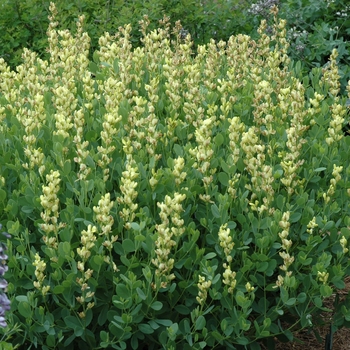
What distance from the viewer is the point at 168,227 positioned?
2.89 meters

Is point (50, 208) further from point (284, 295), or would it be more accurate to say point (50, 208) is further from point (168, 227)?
point (284, 295)

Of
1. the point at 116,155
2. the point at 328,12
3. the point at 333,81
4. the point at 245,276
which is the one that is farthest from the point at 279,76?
the point at 328,12

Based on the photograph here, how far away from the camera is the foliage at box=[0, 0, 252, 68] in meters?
6.89

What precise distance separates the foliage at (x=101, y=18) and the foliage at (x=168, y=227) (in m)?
3.42

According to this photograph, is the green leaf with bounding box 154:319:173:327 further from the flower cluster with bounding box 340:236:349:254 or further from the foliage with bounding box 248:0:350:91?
the foliage with bounding box 248:0:350:91

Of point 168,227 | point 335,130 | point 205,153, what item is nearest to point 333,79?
point 335,130

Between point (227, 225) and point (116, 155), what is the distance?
0.68 meters

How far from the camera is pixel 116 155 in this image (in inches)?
131

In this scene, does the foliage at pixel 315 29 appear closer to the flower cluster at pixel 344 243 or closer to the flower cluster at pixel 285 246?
the flower cluster at pixel 344 243

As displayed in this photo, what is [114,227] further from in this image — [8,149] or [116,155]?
[8,149]

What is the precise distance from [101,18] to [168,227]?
14.2 feet

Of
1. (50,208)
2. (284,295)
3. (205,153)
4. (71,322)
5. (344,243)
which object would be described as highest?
(205,153)

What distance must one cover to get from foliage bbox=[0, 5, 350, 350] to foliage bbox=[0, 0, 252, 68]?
11.2 feet

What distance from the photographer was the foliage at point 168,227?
109 inches
